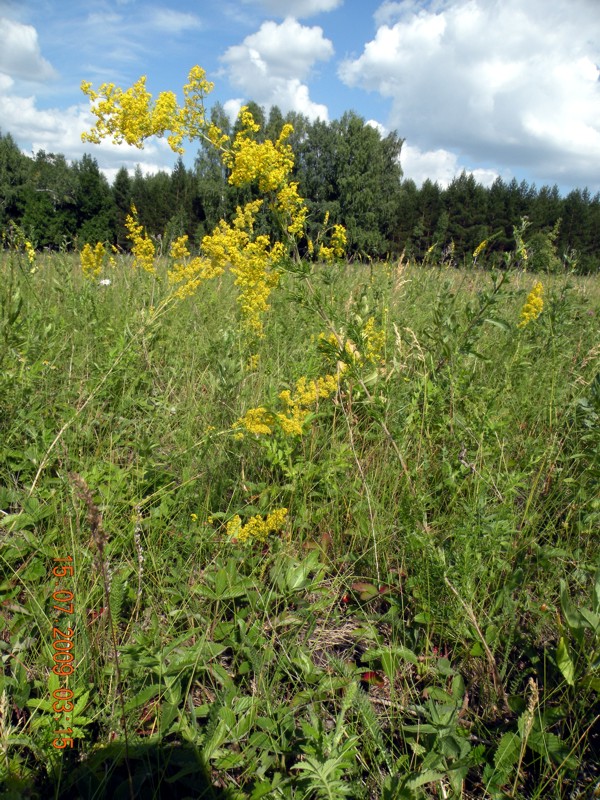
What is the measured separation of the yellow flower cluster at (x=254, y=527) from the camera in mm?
1551

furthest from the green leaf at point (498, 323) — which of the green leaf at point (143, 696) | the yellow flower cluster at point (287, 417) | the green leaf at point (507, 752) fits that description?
the green leaf at point (143, 696)

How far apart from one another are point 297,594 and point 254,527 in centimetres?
26

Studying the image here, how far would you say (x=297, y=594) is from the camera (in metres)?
1.53

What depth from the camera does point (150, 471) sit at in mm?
1979

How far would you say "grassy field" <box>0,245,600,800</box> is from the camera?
3.53ft

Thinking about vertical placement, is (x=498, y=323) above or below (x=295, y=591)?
above

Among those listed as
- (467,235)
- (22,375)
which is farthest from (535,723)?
(467,235)

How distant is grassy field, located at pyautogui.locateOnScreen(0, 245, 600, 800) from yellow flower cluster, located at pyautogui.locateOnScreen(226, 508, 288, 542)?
1 centimetres

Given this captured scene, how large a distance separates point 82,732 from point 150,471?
3.41ft

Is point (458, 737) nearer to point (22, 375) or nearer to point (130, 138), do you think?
point (22, 375)

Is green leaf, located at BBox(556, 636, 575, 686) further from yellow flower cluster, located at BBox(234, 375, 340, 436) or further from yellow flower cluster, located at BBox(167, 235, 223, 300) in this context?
yellow flower cluster, located at BBox(167, 235, 223, 300)

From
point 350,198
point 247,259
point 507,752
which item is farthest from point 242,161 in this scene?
point 350,198
